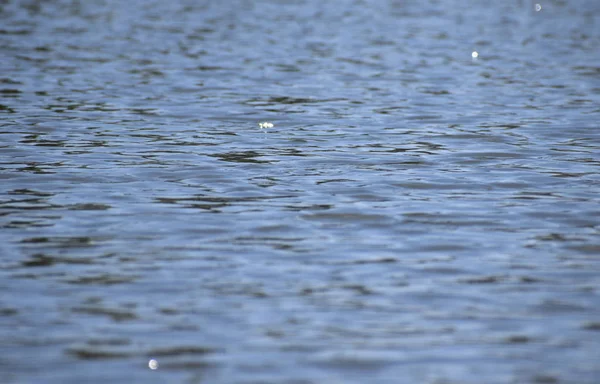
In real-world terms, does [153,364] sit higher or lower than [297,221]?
lower

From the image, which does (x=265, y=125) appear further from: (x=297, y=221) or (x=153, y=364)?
(x=153, y=364)

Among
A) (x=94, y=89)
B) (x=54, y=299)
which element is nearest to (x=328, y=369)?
(x=54, y=299)

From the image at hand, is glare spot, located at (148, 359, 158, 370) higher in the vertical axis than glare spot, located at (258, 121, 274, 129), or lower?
lower

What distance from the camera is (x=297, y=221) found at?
7.80 meters

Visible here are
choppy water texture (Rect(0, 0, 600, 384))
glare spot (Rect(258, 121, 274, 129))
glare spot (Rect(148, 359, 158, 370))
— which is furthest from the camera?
glare spot (Rect(258, 121, 274, 129))

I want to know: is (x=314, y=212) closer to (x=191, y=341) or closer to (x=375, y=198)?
(x=375, y=198)

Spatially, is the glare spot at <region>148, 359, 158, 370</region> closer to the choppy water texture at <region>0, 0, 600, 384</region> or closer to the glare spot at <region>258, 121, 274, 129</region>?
the choppy water texture at <region>0, 0, 600, 384</region>

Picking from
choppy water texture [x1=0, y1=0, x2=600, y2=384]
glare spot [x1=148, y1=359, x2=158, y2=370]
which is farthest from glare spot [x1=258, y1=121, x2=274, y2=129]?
glare spot [x1=148, y1=359, x2=158, y2=370]

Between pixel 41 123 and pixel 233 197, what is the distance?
4520 mm

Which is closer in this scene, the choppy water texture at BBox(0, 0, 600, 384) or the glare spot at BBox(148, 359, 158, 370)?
the glare spot at BBox(148, 359, 158, 370)

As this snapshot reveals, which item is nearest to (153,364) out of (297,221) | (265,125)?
(297,221)

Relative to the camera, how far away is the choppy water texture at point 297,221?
525cm

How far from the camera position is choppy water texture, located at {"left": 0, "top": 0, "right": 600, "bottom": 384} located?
5.25 m

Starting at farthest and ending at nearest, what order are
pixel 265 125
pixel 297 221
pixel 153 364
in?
pixel 265 125
pixel 297 221
pixel 153 364
